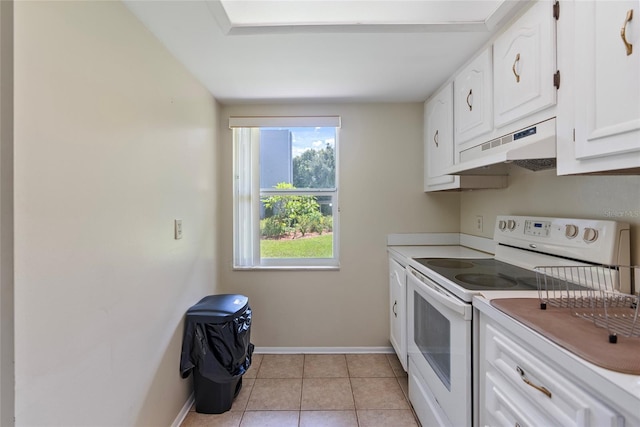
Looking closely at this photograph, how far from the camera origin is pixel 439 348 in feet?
4.72

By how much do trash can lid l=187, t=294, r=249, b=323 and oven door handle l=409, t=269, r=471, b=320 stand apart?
Answer: 116 cm

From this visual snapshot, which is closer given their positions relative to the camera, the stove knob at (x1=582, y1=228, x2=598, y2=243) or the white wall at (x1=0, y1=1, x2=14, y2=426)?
the white wall at (x1=0, y1=1, x2=14, y2=426)

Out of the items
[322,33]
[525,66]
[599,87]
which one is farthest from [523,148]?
[322,33]

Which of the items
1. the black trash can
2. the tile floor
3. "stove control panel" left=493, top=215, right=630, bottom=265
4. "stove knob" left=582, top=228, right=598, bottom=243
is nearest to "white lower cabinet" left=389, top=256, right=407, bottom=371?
the tile floor

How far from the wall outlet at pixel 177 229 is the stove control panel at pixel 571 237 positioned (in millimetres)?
2010

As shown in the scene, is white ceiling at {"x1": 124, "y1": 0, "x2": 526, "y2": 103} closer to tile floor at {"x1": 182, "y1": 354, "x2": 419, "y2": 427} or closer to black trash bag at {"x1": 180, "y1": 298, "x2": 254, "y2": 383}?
black trash bag at {"x1": 180, "y1": 298, "x2": 254, "y2": 383}

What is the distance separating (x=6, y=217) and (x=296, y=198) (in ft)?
6.43

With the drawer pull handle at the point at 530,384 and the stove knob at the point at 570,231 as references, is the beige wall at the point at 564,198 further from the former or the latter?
the drawer pull handle at the point at 530,384

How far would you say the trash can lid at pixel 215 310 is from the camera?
174cm

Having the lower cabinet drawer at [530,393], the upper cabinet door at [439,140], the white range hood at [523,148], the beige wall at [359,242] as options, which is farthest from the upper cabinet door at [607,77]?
the beige wall at [359,242]

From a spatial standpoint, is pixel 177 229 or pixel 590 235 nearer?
pixel 590 235

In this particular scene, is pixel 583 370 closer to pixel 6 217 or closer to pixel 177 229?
pixel 6 217

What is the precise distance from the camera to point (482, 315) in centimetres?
111

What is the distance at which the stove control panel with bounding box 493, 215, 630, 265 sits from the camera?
1.10 m
